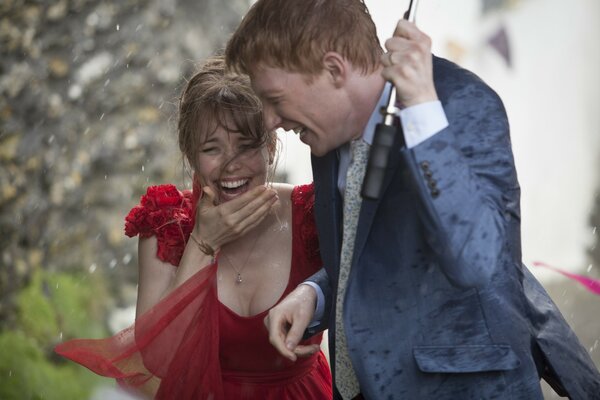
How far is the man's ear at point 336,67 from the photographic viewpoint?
1.75m

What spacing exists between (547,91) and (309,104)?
5.01 meters

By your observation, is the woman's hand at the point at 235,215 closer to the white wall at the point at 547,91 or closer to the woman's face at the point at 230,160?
the woman's face at the point at 230,160

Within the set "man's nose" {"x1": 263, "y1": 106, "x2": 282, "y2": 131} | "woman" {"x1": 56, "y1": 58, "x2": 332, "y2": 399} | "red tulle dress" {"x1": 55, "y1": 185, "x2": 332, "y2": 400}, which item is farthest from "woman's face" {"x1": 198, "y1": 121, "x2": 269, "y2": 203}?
"man's nose" {"x1": 263, "y1": 106, "x2": 282, "y2": 131}

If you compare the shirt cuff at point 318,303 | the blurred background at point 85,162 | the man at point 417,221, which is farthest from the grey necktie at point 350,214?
the blurred background at point 85,162

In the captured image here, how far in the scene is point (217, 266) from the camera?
2.43 m

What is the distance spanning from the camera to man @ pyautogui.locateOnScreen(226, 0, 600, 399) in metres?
1.54

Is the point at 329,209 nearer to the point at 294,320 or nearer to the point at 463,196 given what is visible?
the point at 294,320

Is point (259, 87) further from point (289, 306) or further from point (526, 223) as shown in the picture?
point (526, 223)

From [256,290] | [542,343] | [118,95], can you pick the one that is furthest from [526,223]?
[542,343]

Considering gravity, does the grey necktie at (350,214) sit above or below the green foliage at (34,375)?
above

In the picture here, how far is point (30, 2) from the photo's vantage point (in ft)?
16.4

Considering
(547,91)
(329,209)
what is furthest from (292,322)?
(547,91)

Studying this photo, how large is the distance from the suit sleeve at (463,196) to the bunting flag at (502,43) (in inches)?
205

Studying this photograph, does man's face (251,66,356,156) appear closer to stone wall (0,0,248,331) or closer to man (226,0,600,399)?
man (226,0,600,399)
